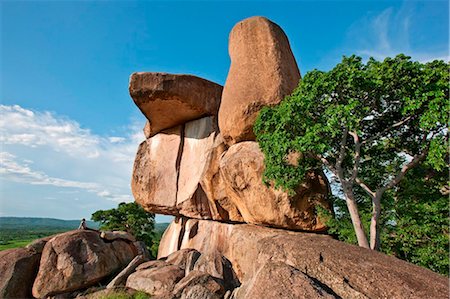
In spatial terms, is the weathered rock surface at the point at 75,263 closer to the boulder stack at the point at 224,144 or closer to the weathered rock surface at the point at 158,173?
the weathered rock surface at the point at 158,173

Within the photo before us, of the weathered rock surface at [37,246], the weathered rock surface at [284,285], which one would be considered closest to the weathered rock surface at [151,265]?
the weathered rock surface at [37,246]

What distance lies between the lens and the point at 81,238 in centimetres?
1217

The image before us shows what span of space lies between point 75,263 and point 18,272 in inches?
90.8

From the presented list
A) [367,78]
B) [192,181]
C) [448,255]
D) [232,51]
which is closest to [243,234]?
[192,181]

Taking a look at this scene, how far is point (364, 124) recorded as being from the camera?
950cm

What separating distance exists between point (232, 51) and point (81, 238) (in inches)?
469

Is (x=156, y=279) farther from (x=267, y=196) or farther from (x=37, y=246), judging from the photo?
(x=37, y=246)

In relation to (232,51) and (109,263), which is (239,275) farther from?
(232,51)

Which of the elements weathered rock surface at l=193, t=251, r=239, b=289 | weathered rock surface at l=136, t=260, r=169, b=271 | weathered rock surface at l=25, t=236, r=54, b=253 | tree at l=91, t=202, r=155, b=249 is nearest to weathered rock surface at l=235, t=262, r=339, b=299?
weathered rock surface at l=193, t=251, r=239, b=289

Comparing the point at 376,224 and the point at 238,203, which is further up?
the point at 238,203

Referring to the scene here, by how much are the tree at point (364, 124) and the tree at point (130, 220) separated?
71.9 feet

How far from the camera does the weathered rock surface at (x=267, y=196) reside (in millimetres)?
10406

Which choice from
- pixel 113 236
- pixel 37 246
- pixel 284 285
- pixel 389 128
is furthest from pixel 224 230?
pixel 284 285

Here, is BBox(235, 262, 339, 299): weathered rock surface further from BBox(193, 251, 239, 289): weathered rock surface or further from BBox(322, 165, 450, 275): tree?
BBox(322, 165, 450, 275): tree
